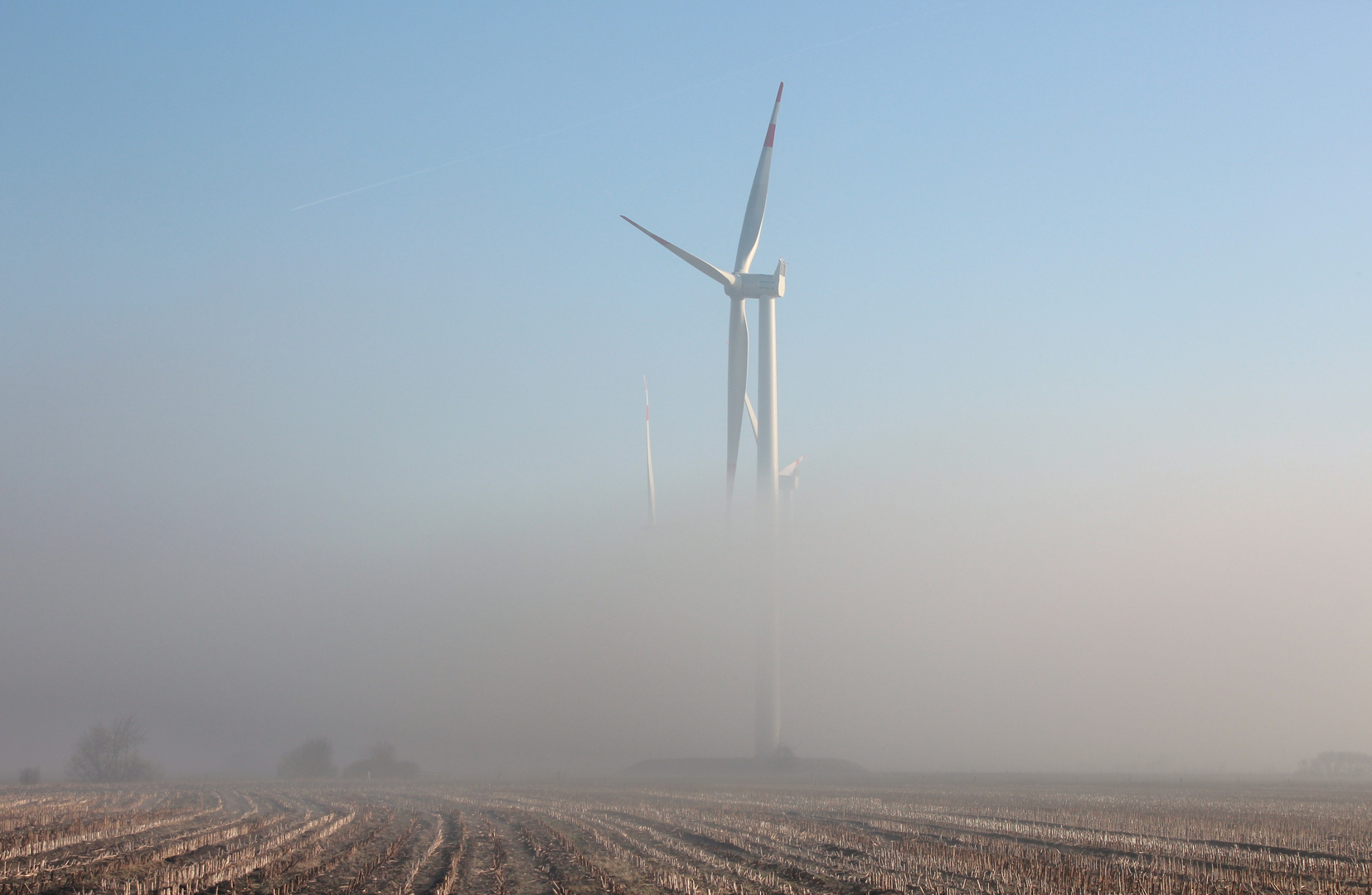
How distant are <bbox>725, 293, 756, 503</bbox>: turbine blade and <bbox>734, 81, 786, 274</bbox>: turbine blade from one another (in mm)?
5518

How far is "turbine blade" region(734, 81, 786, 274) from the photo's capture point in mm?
108312

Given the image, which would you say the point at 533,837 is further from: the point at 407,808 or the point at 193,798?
the point at 193,798

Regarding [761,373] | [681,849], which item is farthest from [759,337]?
[681,849]

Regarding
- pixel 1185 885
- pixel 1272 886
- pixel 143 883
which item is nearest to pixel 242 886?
pixel 143 883

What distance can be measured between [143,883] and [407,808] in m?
32.5

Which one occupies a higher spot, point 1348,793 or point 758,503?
point 758,503

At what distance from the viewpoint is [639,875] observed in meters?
24.5

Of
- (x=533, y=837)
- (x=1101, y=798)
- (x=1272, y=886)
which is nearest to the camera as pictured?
(x=1272, y=886)

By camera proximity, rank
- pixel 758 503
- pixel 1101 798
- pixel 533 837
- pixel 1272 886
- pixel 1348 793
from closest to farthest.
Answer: pixel 1272 886, pixel 533 837, pixel 1101 798, pixel 1348 793, pixel 758 503

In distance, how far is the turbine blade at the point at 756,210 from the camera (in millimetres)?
108312

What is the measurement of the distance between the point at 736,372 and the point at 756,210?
64.9 ft

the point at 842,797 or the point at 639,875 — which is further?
the point at 842,797

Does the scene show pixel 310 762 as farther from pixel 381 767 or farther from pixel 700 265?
pixel 700 265

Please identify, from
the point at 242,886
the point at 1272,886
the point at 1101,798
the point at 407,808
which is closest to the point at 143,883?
the point at 242,886
